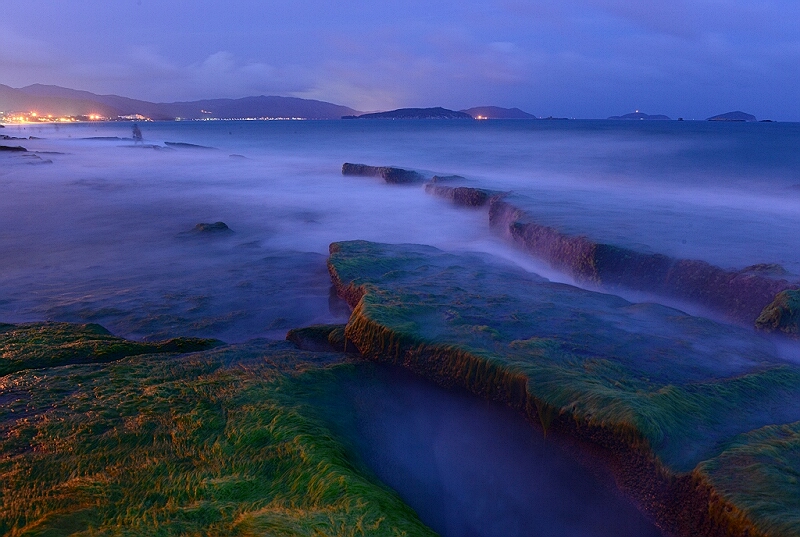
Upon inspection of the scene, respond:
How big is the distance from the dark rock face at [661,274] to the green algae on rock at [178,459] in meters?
4.91

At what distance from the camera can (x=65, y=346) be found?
454 centimetres

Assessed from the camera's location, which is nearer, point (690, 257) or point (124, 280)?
point (690, 257)

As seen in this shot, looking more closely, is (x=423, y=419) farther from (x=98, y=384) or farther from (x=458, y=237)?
(x=458, y=237)

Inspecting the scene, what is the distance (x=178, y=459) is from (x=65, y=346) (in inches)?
93.1

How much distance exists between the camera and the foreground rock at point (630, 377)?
2703mm

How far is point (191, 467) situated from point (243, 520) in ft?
1.83

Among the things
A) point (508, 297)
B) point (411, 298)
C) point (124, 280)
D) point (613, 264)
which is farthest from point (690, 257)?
point (124, 280)

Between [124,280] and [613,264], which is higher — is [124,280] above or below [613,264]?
below

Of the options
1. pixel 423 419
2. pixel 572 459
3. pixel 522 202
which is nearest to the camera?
pixel 572 459

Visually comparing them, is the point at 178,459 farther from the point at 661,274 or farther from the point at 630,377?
the point at 661,274

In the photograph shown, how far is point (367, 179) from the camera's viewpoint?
20578 mm

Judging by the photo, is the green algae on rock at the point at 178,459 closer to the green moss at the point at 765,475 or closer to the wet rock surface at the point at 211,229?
the green moss at the point at 765,475

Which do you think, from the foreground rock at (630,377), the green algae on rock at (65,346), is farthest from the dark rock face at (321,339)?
the green algae on rock at (65,346)

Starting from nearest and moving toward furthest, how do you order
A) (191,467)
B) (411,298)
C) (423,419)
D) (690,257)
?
(191,467)
(423,419)
(411,298)
(690,257)
